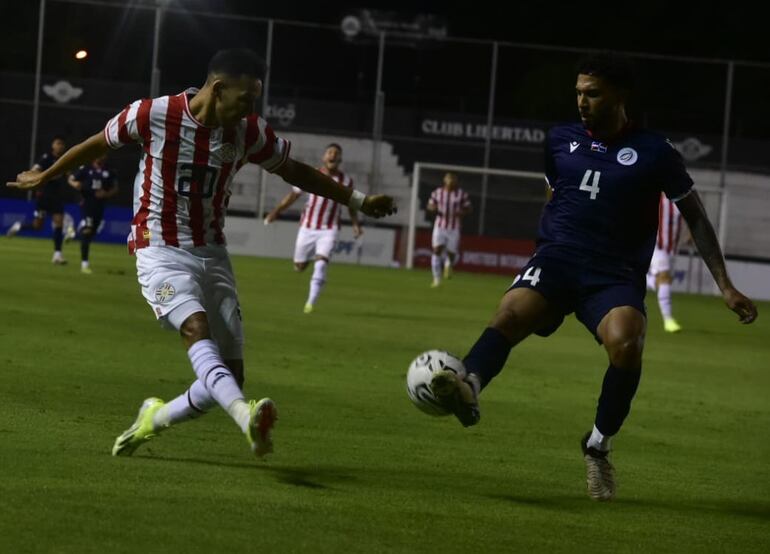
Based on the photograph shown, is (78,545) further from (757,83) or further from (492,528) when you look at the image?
(757,83)

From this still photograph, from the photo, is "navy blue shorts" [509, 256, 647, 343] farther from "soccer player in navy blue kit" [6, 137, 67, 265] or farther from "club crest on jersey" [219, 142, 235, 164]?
"soccer player in navy blue kit" [6, 137, 67, 265]

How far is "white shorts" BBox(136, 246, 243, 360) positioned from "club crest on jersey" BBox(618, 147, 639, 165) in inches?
85.1

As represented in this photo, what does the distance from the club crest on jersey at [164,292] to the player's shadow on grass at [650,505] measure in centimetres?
191

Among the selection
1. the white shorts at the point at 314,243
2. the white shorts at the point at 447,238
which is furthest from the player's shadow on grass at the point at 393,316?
the white shorts at the point at 447,238

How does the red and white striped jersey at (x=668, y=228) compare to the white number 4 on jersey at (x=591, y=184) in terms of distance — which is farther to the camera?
the red and white striped jersey at (x=668, y=228)

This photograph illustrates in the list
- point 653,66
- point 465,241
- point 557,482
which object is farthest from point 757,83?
point 557,482

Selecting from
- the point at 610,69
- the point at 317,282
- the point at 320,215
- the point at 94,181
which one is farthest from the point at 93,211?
the point at 610,69

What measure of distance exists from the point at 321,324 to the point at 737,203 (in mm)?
22946

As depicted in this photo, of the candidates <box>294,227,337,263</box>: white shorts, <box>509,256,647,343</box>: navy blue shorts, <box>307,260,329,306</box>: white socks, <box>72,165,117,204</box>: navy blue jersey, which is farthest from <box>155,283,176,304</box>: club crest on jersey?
<box>72,165,117,204</box>: navy blue jersey

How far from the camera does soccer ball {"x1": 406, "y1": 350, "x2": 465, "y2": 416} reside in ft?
22.8

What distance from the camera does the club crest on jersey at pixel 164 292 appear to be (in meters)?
7.57

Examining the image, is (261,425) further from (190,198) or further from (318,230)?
(318,230)

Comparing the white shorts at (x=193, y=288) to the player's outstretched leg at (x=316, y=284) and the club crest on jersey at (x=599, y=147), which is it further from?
the player's outstretched leg at (x=316, y=284)

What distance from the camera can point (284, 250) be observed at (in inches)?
1438
